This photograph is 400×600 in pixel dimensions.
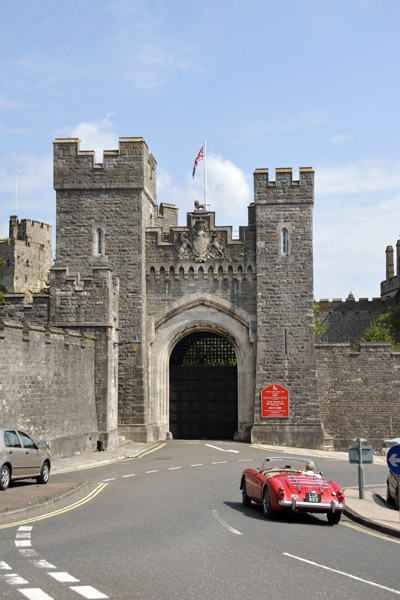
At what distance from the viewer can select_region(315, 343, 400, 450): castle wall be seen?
109 feet

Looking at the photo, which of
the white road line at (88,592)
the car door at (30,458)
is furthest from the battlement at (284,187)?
the white road line at (88,592)

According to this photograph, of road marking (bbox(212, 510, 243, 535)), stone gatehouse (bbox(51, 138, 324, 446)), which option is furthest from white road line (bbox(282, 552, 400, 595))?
stone gatehouse (bbox(51, 138, 324, 446))

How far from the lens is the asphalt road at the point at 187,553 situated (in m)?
7.50

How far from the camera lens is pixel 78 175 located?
3256 centimetres

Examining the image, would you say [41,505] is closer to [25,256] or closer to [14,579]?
[14,579]

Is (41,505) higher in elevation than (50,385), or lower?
lower

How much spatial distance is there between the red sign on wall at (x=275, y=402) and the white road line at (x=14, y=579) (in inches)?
958

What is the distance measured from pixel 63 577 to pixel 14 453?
28.9 ft

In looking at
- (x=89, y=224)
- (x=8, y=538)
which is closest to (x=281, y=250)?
(x=89, y=224)

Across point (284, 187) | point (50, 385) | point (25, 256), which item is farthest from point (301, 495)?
point (25, 256)

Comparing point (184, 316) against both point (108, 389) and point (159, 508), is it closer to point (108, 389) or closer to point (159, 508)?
point (108, 389)

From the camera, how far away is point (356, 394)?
1315 inches

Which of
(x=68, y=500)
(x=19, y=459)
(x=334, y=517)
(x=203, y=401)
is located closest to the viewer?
(x=334, y=517)

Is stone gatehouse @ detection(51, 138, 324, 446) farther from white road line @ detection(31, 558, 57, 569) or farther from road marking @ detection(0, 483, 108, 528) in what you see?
white road line @ detection(31, 558, 57, 569)
